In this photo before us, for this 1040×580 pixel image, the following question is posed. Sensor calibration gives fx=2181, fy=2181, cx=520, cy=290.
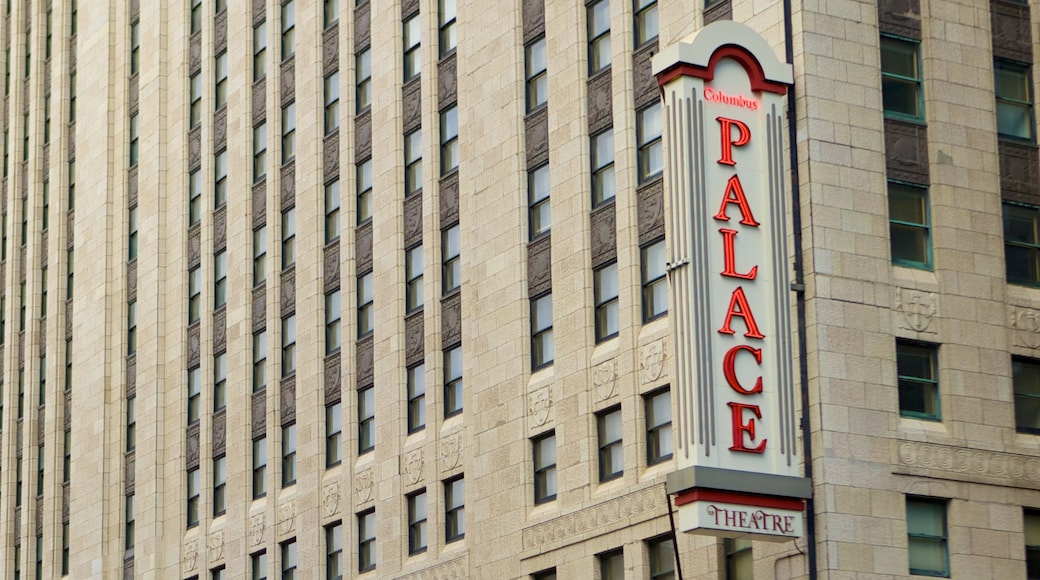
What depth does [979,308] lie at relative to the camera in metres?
45.1

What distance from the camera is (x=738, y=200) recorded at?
139ft

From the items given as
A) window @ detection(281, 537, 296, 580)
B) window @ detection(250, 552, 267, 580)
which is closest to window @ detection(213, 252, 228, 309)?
window @ detection(250, 552, 267, 580)

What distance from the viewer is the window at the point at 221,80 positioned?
224 feet

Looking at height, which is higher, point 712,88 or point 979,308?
point 712,88

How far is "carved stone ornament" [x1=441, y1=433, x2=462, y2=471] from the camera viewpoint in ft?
175

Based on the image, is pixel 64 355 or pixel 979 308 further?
pixel 64 355

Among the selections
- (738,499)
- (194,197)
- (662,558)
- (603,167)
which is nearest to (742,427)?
(738,499)

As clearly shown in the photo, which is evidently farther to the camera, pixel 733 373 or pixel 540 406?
pixel 540 406

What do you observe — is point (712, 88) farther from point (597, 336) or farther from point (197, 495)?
point (197, 495)

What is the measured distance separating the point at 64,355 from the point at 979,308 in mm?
39825

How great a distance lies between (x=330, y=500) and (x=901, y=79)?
2097cm

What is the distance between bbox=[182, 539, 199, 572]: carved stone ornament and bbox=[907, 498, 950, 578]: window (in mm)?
28210

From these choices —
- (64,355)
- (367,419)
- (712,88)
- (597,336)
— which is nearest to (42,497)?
(64,355)

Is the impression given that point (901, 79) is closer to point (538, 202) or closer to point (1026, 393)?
point (1026, 393)
